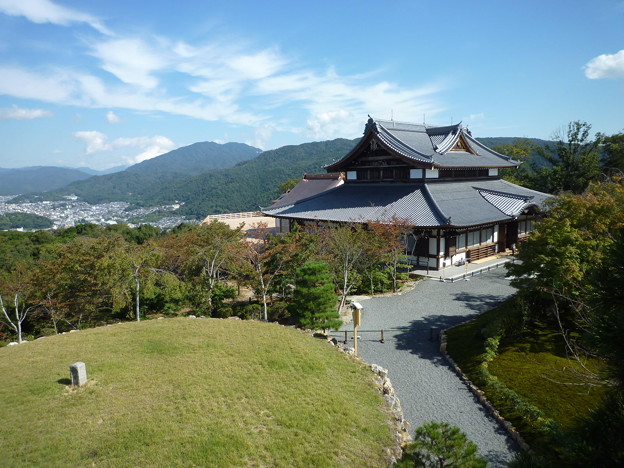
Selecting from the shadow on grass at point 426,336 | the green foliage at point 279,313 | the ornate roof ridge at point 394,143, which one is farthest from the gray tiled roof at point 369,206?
the green foliage at point 279,313

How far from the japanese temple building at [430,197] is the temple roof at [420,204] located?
0.06 m

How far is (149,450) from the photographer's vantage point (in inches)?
261

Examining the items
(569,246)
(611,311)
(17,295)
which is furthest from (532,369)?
(17,295)

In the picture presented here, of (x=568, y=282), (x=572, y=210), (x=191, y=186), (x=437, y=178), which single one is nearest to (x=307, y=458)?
(x=568, y=282)

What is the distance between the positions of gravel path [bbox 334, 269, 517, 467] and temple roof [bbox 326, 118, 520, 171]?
8.79 meters

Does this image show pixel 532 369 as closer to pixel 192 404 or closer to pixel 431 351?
pixel 431 351

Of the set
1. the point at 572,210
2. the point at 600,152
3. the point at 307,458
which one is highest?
the point at 600,152

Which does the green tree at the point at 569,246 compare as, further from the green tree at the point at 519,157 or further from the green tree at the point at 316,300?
the green tree at the point at 519,157

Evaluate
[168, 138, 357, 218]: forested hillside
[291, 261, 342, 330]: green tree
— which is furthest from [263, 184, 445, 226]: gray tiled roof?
[168, 138, 357, 218]: forested hillside

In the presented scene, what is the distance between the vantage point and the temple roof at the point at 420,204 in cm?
2203

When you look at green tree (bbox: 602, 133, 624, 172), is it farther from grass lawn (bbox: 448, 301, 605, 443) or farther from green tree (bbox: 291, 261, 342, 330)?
green tree (bbox: 291, 261, 342, 330)

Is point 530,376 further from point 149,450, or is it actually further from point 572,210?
point 149,450

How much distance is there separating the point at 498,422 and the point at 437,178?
18.9 metres

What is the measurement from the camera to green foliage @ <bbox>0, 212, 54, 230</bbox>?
111875 millimetres
